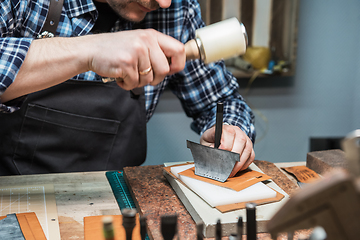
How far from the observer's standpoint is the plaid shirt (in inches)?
40.8

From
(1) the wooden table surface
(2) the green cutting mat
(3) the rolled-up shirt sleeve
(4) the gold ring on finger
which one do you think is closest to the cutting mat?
Result: (1) the wooden table surface

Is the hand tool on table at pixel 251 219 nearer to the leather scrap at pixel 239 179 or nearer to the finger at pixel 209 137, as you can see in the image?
the leather scrap at pixel 239 179

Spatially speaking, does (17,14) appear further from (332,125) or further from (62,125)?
(332,125)

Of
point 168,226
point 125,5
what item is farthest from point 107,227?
point 125,5

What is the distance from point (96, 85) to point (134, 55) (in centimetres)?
45

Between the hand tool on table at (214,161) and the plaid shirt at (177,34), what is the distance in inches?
13.0

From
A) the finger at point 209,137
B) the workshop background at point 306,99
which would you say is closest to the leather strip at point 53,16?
the finger at point 209,137

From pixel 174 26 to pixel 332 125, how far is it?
1747 mm

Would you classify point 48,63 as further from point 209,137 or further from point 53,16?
point 209,137

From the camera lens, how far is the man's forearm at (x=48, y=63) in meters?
0.77

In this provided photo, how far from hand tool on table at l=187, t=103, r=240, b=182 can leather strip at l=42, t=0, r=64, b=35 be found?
609 millimetres

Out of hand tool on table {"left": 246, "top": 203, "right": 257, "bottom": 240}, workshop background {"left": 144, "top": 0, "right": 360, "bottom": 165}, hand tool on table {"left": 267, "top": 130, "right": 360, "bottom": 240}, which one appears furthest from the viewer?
workshop background {"left": 144, "top": 0, "right": 360, "bottom": 165}

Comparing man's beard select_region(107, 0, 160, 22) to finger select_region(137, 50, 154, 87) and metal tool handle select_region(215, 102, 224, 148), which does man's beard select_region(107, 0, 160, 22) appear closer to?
finger select_region(137, 50, 154, 87)

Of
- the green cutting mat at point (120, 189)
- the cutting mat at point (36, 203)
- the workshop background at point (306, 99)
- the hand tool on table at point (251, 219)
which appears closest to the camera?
the hand tool on table at point (251, 219)
